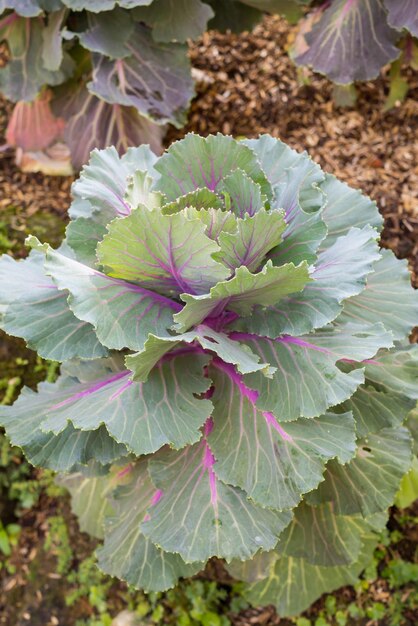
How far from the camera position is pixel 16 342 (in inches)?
132

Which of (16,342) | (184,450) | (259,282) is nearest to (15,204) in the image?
(16,342)

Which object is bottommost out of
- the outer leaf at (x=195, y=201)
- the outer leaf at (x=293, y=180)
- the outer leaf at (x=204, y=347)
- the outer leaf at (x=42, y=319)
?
the outer leaf at (x=42, y=319)

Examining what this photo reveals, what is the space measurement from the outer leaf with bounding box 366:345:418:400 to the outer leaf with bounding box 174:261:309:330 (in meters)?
0.43

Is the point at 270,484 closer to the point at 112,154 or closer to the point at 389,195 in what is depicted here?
the point at 112,154

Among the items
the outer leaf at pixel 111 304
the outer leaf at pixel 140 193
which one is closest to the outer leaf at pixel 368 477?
the outer leaf at pixel 111 304

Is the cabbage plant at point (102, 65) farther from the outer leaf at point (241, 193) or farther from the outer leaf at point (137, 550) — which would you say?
the outer leaf at point (137, 550)

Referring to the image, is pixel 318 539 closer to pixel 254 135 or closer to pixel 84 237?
pixel 84 237

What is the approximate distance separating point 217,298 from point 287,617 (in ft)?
6.37

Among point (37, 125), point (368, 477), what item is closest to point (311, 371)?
point (368, 477)

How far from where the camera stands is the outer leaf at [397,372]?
6.15 ft

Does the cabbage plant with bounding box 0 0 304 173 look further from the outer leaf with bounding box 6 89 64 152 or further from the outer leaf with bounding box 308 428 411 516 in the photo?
the outer leaf with bounding box 308 428 411 516

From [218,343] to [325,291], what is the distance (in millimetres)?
336

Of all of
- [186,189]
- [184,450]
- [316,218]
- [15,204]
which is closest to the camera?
[316,218]

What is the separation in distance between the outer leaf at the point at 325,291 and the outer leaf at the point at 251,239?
0.54ft
